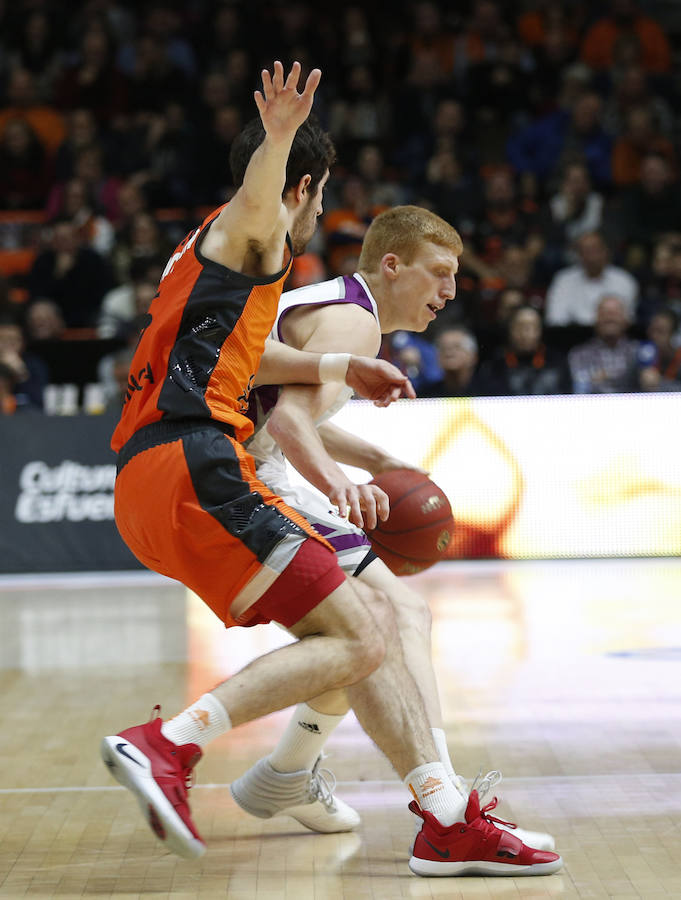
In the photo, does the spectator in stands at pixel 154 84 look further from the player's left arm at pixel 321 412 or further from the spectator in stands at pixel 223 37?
the player's left arm at pixel 321 412

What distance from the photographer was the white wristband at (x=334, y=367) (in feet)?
10.4

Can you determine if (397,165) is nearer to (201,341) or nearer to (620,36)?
(620,36)

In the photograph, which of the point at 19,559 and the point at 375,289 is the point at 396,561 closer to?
the point at 375,289

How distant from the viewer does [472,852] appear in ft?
9.86

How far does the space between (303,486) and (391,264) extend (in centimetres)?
70

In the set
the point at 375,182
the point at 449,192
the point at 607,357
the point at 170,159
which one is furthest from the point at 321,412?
the point at 170,159

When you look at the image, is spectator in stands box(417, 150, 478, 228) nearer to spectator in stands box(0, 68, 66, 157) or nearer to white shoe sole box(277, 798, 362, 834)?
spectator in stands box(0, 68, 66, 157)

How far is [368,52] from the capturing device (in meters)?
13.2

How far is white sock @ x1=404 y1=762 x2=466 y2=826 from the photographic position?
304cm

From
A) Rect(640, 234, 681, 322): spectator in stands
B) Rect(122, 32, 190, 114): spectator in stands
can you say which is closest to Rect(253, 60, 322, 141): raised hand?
Rect(640, 234, 681, 322): spectator in stands

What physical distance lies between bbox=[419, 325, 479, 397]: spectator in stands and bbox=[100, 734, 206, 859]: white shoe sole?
631 cm

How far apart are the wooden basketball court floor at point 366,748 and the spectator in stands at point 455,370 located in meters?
1.90

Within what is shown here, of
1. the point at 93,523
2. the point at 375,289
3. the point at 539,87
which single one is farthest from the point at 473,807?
the point at 539,87

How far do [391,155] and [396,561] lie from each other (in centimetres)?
935
